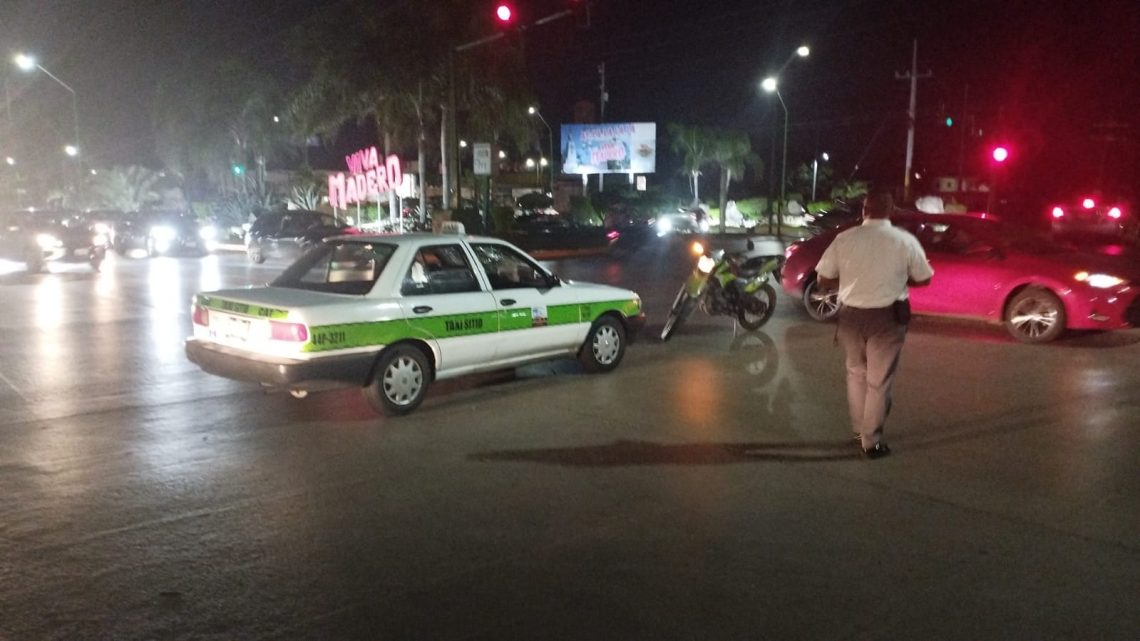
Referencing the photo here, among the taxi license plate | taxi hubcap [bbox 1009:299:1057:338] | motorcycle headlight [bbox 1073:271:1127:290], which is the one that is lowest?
taxi hubcap [bbox 1009:299:1057:338]

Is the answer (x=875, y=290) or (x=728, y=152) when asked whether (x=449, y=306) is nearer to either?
(x=875, y=290)

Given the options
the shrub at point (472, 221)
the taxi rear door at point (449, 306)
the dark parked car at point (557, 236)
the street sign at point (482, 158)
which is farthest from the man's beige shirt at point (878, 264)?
the dark parked car at point (557, 236)

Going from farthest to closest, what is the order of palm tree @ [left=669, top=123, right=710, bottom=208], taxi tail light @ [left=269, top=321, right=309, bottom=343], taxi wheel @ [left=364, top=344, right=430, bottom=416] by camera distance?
palm tree @ [left=669, top=123, right=710, bottom=208], taxi wheel @ [left=364, top=344, right=430, bottom=416], taxi tail light @ [left=269, top=321, right=309, bottom=343]

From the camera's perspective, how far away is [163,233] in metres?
31.9

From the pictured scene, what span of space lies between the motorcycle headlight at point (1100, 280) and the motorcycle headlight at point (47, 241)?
73.0 ft

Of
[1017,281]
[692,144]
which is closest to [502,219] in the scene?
[1017,281]

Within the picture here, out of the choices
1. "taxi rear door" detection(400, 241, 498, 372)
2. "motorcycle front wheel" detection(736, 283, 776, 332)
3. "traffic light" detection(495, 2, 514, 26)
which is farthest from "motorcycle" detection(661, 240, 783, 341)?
"taxi rear door" detection(400, 241, 498, 372)

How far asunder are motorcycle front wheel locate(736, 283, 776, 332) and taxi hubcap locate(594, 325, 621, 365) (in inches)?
138

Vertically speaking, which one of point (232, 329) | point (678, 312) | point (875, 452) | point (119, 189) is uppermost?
point (119, 189)

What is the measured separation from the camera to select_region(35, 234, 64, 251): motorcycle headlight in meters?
24.5

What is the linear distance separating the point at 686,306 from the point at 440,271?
5046 mm

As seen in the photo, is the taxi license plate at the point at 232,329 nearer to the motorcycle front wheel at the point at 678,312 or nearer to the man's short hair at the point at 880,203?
the man's short hair at the point at 880,203

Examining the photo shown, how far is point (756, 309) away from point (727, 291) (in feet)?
1.81

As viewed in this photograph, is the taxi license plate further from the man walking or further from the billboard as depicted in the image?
the billboard
